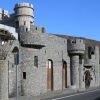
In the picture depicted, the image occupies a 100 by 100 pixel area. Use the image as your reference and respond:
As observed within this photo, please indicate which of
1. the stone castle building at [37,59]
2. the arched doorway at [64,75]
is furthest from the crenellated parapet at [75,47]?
the arched doorway at [64,75]

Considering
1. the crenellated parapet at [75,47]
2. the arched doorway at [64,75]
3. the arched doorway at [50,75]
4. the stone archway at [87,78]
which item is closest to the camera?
the arched doorway at [50,75]

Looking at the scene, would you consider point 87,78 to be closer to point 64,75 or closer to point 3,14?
point 64,75

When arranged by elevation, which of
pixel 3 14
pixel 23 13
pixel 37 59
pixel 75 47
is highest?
pixel 3 14

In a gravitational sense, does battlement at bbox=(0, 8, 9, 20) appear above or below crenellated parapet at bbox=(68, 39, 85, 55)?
above

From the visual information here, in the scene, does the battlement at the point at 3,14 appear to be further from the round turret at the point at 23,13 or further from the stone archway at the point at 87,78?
the stone archway at the point at 87,78

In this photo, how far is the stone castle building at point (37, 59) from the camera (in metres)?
33.2

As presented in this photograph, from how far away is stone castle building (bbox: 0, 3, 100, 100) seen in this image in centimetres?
3325

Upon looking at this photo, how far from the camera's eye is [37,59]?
38.3 metres

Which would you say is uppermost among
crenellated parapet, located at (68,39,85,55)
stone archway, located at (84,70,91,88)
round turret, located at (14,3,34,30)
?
round turret, located at (14,3,34,30)

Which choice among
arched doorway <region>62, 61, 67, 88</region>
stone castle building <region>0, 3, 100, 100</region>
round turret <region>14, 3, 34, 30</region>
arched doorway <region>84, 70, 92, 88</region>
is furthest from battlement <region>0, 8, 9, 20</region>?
arched doorway <region>84, 70, 92, 88</region>

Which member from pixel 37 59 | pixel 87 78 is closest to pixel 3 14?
pixel 37 59

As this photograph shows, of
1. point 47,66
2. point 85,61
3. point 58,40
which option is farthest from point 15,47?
point 85,61

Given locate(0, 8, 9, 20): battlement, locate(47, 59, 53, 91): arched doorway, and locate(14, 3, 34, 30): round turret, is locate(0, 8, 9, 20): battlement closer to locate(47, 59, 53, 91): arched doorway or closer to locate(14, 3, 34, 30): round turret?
locate(14, 3, 34, 30): round turret

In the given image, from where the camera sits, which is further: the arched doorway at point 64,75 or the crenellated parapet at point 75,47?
the crenellated parapet at point 75,47
